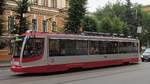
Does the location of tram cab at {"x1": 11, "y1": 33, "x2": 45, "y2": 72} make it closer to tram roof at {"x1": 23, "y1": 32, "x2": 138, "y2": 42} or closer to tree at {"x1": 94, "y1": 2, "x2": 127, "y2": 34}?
tram roof at {"x1": 23, "y1": 32, "x2": 138, "y2": 42}

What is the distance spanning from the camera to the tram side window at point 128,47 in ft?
95.6

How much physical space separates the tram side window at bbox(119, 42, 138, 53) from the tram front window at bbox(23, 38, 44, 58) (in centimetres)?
968

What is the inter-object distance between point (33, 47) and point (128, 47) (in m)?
11.9

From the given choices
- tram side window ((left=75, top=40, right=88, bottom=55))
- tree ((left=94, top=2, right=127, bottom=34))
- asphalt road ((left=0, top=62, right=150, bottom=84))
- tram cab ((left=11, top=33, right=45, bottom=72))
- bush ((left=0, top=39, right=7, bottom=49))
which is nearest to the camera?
asphalt road ((left=0, top=62, right=150, bottom=84))

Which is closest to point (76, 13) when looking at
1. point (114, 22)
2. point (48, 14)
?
point (48, 14)

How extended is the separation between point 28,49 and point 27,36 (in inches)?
28.4

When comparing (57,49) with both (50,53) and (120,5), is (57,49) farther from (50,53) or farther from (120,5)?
(120,5)

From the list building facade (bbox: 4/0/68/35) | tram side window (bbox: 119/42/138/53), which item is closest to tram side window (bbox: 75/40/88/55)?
tram side window (bbox: 119/42/138/53)

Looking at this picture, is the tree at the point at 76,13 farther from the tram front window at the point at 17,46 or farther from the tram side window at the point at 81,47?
the tram front window at the point at 17,46

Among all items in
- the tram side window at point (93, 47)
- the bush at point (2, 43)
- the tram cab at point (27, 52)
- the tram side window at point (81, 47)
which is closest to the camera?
the tram cab at point (27, 52)

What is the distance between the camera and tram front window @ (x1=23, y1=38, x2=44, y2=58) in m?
20.4

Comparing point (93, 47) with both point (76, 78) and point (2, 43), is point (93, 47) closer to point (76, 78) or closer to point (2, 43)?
point (76, 78)

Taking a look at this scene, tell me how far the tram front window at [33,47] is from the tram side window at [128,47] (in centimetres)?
968

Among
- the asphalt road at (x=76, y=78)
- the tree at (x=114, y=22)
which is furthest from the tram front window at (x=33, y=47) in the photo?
the tree at (x=114, y=22)
